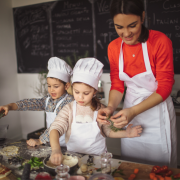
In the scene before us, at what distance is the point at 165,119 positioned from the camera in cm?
154

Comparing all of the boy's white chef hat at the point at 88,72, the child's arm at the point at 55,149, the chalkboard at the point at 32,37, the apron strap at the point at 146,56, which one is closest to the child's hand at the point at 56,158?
the child's arm at the point at 55,149

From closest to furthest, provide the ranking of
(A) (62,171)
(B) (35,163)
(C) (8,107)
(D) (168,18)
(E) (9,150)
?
(A) (62,171) → (B) (35,163) → (E) (9,150) → (C) (8,107) → (D) (168,18)

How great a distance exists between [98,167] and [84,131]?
0.39m

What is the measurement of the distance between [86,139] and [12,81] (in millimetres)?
2739

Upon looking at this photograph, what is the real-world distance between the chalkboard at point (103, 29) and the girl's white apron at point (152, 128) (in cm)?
154

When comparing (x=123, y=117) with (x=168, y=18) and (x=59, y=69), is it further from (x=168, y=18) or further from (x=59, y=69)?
(x=168, y=18)

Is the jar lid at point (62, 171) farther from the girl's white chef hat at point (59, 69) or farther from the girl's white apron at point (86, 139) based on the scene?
the girl's white chef hat at point (59, 69)

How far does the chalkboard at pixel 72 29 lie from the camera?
313 centimetres

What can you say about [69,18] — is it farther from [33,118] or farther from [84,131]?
[84,131]

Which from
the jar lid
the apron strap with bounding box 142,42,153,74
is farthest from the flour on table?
the apron strap with bounding box 142,42,153,74

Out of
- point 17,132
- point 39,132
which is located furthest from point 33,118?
point 39,132

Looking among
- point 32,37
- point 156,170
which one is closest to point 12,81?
point 32,37

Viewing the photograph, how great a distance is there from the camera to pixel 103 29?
9.89 ft

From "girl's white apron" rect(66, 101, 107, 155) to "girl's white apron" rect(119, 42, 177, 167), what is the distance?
326mm
